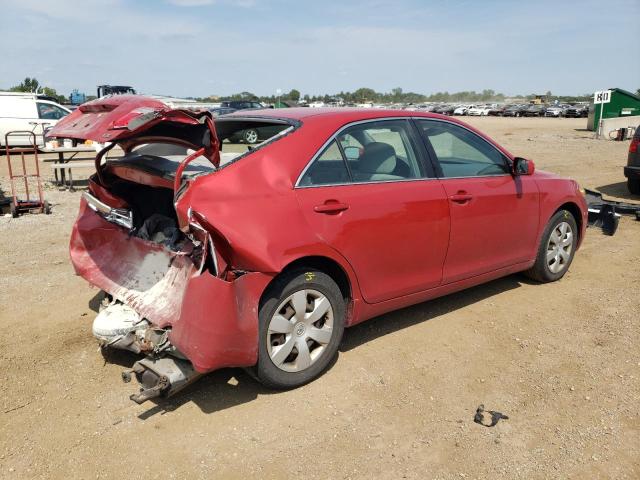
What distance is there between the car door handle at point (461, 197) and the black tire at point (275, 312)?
4.12 feet

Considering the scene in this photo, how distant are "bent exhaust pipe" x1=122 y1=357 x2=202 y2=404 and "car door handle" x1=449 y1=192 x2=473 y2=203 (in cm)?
232

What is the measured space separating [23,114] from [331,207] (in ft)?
61.5

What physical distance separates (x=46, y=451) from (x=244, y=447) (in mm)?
1074

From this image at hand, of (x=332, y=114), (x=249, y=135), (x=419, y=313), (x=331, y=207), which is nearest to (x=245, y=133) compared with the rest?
(x=249, y=135)

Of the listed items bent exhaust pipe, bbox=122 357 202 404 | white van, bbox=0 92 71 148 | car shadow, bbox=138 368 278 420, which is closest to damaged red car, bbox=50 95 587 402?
bent exhaust pipe, bbox=122 357 202 404

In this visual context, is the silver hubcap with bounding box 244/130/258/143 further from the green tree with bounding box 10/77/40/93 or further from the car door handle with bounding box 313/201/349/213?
the green tree with bounding box 10/77/40/93

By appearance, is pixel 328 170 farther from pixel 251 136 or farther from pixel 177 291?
pixel 177 291

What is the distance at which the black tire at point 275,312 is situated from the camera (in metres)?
3.31

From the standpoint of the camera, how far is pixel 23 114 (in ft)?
61.5

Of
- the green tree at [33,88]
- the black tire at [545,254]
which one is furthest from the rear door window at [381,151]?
the green tree at [33,88]

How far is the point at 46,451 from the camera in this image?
9.79ft

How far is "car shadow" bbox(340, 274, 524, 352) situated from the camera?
14.4ft

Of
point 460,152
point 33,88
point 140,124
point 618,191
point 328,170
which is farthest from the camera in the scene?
point 33,88

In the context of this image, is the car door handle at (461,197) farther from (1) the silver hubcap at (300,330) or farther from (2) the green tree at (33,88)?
(2) the green tree at (33,88)
